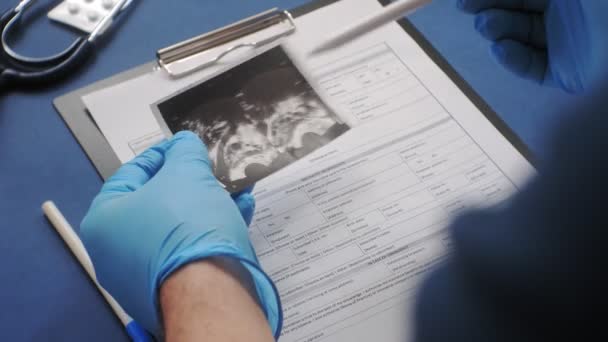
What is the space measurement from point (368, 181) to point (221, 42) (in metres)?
0.28

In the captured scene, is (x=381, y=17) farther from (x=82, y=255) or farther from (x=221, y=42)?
(x=82, y=255)

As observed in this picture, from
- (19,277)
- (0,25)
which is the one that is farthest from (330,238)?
(0,25)

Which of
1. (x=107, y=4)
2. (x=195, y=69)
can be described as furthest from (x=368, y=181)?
(x=107, y=4)

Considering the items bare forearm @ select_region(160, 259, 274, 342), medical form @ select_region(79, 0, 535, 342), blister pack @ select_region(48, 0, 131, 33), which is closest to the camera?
bare forearm @ select_region(160, 259, 274, 342)

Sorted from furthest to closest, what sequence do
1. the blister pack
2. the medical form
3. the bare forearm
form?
the blister pack < the medical form < the bare forearm

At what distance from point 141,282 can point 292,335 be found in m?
0.15

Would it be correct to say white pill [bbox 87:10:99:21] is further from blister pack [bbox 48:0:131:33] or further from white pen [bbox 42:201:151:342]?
white pen [bbox 42:201:151:342]

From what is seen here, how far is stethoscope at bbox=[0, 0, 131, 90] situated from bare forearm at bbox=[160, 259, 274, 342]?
0.38m

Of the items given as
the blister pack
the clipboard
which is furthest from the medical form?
the blister pack

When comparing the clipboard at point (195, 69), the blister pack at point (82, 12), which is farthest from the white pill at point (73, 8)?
the clipboard at point (195, 69)

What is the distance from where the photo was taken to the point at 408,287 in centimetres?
56

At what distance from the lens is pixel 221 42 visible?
738 mm

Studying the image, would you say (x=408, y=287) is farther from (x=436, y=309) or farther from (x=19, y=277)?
(x=19, y=277)

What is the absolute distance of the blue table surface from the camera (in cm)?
57
